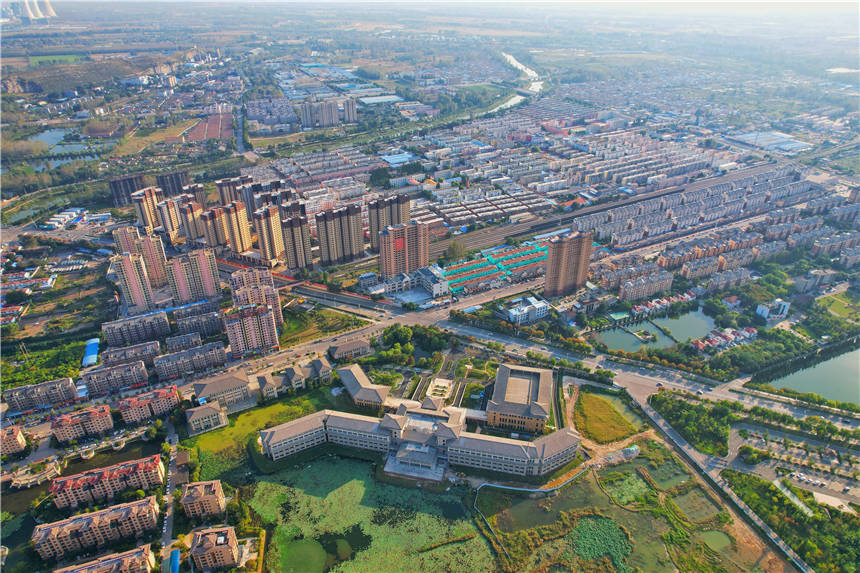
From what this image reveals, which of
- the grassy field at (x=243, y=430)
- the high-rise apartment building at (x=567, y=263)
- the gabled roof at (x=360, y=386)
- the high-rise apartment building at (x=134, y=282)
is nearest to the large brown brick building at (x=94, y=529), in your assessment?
the grassy field at (x=243, y=430)

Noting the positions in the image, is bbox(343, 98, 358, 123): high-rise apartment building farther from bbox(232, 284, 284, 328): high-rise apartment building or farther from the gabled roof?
the gabled roof

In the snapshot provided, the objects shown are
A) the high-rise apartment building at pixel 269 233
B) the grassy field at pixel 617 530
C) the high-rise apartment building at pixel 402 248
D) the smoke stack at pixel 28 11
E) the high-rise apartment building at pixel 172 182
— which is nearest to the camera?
the grassy field at pixel 617 530

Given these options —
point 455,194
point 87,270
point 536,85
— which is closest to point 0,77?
point 87,270

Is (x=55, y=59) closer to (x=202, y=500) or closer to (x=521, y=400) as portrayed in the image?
(x=202, y=500)

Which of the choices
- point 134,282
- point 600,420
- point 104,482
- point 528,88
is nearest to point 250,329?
point 134,282

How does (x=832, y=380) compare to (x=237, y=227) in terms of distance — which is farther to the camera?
(x=237, y=227)

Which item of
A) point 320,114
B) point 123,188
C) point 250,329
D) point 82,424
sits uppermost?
point 320,114

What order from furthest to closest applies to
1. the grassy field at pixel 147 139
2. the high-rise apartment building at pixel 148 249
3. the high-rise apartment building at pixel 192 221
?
the grassy field at pixel 147 139 < the high-rise apartment building at pixel 192 221 < the high-rise apartment building at pixel 148 249

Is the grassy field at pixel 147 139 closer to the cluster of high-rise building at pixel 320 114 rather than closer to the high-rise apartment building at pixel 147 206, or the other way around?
the cluster of high-rise building at pixel 320 114
